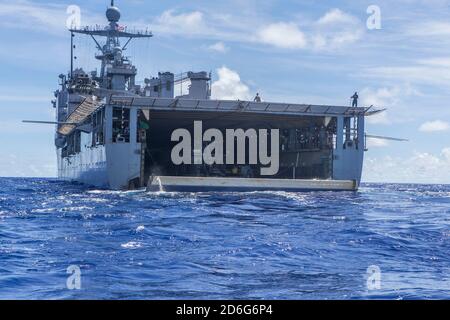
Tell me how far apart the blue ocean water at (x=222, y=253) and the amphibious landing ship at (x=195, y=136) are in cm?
1476

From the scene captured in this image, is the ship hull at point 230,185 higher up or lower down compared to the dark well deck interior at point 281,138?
lower down

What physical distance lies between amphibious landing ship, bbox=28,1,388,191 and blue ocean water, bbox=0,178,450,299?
14759 millimetres

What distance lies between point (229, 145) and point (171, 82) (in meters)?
12.6

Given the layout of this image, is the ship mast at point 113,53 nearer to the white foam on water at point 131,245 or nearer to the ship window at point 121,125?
the ship window at point 121,125

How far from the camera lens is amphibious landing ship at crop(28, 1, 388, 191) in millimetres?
43094

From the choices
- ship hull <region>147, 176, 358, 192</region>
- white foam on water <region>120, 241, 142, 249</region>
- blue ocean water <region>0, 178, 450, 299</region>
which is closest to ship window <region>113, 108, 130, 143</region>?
ship hull <region>147, 176, 358, 192</region>

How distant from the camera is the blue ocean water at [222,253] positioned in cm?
1130

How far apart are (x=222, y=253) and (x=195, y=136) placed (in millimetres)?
39245

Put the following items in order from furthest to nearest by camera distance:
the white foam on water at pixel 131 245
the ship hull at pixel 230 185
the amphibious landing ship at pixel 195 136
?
1. the amphibious landing ship at pixel 195 136
2. the ship hull at pixel 230 185
3. the white foam on water at pixel 131 245

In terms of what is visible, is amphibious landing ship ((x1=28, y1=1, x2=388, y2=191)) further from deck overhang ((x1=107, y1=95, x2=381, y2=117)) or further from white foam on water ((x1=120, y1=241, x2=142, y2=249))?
white foam on water ((x1=120, y1=241, x2=142, y2=249))

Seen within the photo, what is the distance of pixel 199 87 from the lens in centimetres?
6406

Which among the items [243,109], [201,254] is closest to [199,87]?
[243,109]

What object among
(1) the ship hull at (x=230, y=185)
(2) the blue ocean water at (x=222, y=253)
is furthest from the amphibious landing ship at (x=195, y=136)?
(2) the blue ocean water at (x=222, y=253)
